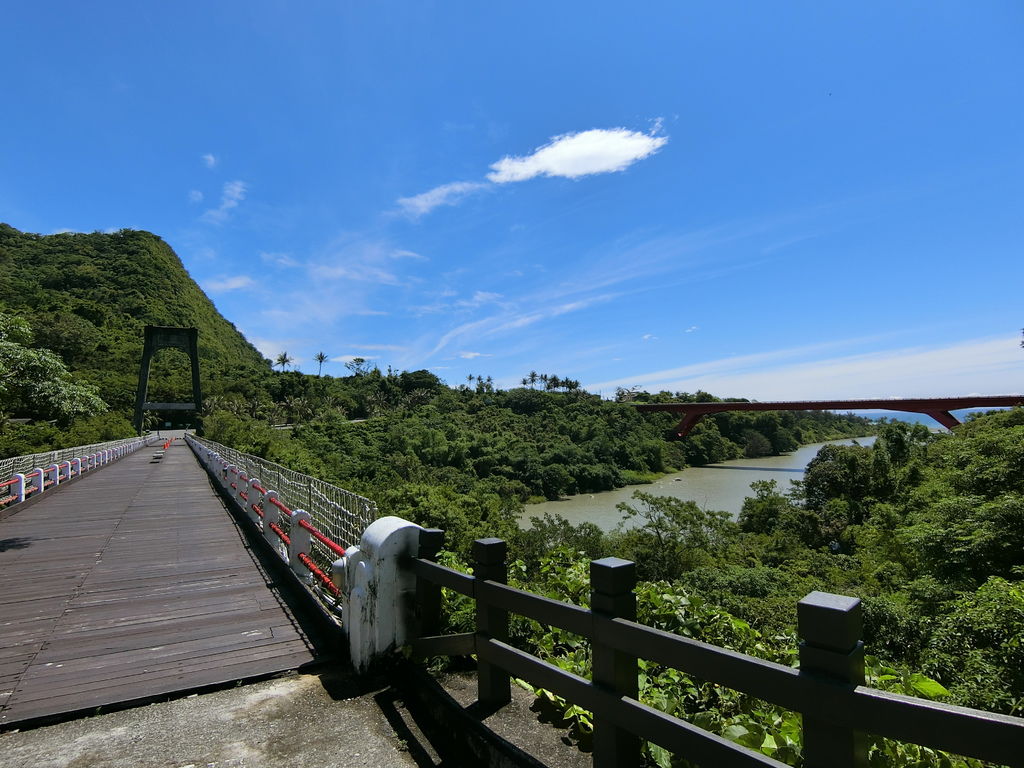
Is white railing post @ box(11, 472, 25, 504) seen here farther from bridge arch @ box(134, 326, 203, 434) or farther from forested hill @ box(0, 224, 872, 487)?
bridge arch @ box(134, 326, 203, 434)

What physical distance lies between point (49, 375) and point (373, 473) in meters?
37.4

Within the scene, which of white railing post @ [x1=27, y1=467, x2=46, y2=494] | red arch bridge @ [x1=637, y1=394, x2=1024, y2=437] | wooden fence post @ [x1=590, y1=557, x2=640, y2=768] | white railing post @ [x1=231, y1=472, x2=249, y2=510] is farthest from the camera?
red arch bridge @ [x1=637, y1=394, x2=1024, y2=437]

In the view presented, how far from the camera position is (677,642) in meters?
1.58

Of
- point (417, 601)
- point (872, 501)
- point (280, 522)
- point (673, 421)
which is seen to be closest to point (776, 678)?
point (417, 601)

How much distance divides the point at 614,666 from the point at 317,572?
3.35 m

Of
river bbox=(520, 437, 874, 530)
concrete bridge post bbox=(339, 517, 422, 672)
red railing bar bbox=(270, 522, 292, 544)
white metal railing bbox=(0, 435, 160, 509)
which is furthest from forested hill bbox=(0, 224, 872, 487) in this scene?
concrete bridge post bbox=(339, 517, 422, 672)

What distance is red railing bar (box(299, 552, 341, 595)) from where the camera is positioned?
13.8 feet

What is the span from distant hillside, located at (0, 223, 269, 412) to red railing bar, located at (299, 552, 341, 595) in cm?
5313

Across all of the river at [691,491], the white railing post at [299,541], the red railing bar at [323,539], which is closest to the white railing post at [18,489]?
the white railing post at [299,541]

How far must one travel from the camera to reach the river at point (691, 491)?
4131cm

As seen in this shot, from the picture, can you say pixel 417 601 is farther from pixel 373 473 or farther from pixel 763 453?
pixel 763 453

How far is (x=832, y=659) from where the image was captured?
4.08 feet

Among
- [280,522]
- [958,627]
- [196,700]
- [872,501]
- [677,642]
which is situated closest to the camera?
[677,642]

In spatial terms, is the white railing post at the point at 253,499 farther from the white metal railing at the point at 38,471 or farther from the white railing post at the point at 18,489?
the white railing post at the point at 18,489
